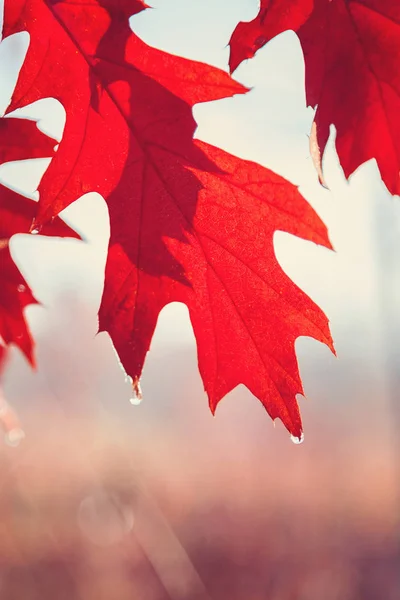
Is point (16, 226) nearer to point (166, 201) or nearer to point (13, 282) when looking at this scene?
point (13, 282)

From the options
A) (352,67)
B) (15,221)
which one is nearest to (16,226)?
(15,221)

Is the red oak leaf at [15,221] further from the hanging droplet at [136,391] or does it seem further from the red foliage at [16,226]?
the hanging droplet at [136,391]

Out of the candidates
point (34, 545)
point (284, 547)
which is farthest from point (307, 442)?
point (34, 545)

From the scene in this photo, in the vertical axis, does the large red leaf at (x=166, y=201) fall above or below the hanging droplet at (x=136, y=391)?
above

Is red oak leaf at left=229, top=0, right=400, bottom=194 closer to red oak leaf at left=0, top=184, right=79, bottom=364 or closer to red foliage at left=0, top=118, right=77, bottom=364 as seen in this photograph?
red foliage at left=0, top=118, right=77, bottom=364

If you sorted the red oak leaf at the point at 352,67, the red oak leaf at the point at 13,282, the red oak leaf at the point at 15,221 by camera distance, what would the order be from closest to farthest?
the red oak leaf at the point at 352,67 < the red oak leaf at the point at 15,221 < the red oak leaf at the point at 13,282

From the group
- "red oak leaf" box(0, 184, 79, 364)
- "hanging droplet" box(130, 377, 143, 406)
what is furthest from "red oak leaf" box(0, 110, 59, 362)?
"hanging droplet" box(130, 377, 143, 406)

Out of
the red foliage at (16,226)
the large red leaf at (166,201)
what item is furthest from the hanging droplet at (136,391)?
the red foliage at (16,226)
